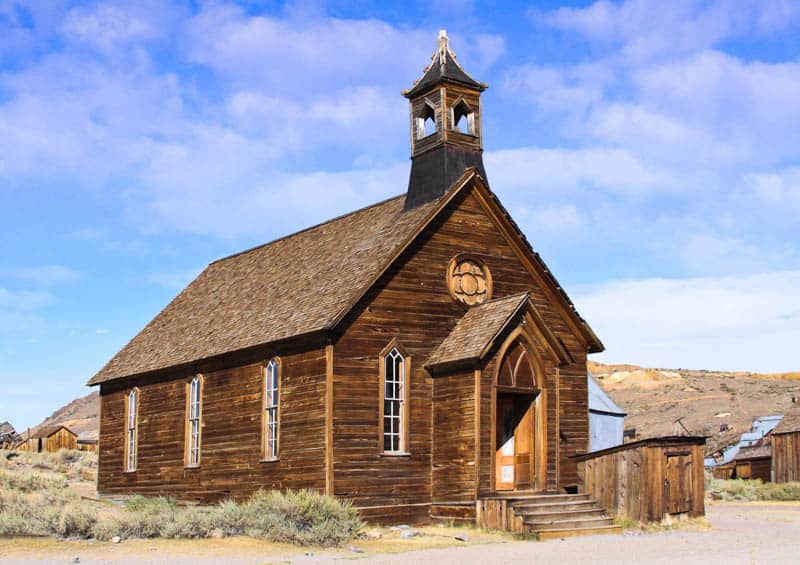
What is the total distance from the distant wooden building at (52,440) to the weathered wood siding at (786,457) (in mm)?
43804

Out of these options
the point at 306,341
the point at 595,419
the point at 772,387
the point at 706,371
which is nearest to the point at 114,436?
the point at 306,341

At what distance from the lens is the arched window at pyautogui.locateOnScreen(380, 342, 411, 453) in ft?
74.1

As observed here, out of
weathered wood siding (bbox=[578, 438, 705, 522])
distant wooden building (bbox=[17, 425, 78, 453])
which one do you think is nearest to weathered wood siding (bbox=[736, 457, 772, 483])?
weathered wood siding (bbox=[578, 438, 705, 522])

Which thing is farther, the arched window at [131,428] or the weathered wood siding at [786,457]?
the weathered wood siding at [786,457]

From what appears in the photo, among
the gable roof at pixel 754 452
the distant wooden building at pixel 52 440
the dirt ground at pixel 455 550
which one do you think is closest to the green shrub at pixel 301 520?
the dirt ground at pixel 455 550

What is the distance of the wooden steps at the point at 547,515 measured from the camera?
20.3 metres

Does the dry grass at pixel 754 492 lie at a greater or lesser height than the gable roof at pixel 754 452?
lesser

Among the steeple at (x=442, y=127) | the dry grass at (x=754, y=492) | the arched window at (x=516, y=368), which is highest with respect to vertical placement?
the steeple at (x=442, y=127)

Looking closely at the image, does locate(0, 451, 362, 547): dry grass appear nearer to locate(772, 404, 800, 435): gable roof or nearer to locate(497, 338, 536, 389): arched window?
locate(497, 338, 536, 389): arched window

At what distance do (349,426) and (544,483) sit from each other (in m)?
4.74

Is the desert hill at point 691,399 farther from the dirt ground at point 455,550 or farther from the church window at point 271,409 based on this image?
the dirt ground at point 455,550

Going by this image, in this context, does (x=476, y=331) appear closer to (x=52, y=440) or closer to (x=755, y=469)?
(x=755, y=469)

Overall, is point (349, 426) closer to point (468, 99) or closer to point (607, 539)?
point (607, 539)

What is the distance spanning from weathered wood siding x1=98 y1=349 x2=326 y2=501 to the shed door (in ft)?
24.4
